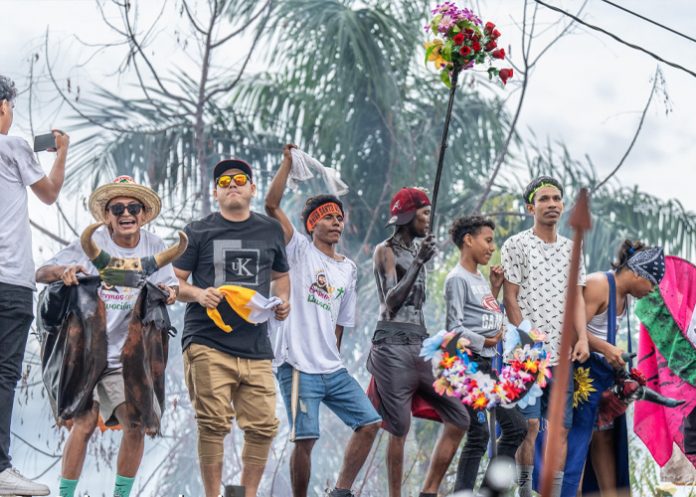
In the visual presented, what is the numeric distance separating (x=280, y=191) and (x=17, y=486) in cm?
211

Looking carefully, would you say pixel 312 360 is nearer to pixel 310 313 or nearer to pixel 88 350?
pixel 310 313

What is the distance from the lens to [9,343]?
18.4 feet

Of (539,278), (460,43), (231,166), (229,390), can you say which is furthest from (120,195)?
(539,278)

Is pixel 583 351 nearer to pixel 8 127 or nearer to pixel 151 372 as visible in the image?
pixel 151 372

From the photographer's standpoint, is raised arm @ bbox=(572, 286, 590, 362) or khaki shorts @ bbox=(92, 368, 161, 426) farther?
raised arm @ bbox=(572, 286, 590, 362)

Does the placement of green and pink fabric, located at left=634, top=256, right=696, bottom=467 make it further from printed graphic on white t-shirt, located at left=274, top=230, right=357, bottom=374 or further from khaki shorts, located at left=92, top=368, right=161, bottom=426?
khaki shorts, located at left=92, top=368, right=161, bottom=426

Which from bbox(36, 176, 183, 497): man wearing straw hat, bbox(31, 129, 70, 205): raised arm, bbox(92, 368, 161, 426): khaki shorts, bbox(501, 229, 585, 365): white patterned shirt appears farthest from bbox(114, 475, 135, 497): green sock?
bbox(501, 229, 585, 365): white patterned shirt

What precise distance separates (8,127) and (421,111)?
548 inches

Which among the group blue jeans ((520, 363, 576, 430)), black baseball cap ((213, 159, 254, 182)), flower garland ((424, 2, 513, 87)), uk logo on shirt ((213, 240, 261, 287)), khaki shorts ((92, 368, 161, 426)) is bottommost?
khaki shorts ((92, 368, 161, 426))

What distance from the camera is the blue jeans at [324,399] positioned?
650 centimetres

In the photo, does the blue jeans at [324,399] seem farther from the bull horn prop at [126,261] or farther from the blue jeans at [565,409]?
the bull horn prop at [126,261]

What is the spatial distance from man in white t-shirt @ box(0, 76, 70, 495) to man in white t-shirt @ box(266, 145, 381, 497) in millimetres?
1321

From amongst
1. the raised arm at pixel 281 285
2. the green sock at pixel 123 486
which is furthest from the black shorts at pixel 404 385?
the green sock at pixel 123 486

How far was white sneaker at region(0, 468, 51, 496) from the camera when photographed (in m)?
5.55
